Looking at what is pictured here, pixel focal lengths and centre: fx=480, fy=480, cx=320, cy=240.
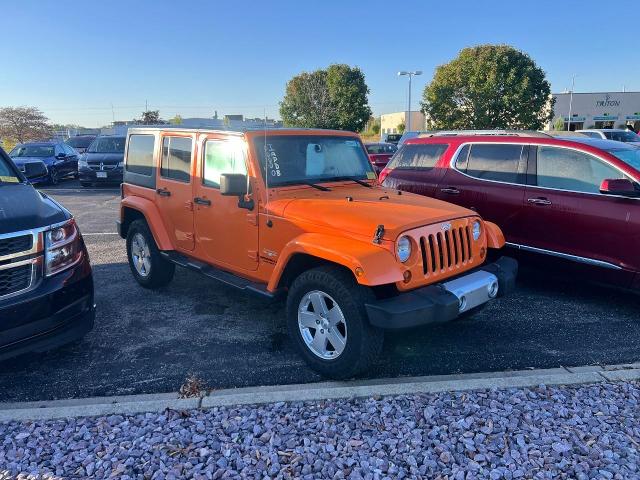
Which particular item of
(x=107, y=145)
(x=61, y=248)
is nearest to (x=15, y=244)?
(x=61, y=248)

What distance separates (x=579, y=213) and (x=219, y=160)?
3.69 meters

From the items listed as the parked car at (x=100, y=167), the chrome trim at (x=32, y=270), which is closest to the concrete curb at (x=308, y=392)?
the chrome trim at (x=32, y=270)

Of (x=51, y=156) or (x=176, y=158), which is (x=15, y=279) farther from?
(x=51, y=156)

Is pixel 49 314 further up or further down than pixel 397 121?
further down

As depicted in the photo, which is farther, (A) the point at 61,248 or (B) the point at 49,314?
(A) the point at 61,248

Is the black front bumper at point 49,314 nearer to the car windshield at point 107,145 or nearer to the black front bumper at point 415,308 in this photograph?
the black front bumper at point 415,308

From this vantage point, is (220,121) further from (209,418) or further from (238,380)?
(209,418)

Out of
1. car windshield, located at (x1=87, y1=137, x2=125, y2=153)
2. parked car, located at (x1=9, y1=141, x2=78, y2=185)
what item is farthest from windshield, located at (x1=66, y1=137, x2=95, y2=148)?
car windshield, located at (x1=87, y1=137, x2=125, y2=153)

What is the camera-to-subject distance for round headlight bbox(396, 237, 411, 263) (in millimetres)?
3344

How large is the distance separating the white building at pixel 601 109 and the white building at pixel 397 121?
18920 millimetres

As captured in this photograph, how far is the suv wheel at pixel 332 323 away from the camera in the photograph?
10.9 ft

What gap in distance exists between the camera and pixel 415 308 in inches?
125

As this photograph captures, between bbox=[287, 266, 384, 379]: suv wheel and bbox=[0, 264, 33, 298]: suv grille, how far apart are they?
1.88 m

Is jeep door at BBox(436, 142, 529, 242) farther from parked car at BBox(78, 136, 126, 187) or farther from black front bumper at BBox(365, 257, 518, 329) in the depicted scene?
parked car at BBox(78, 136, 126, 187)
